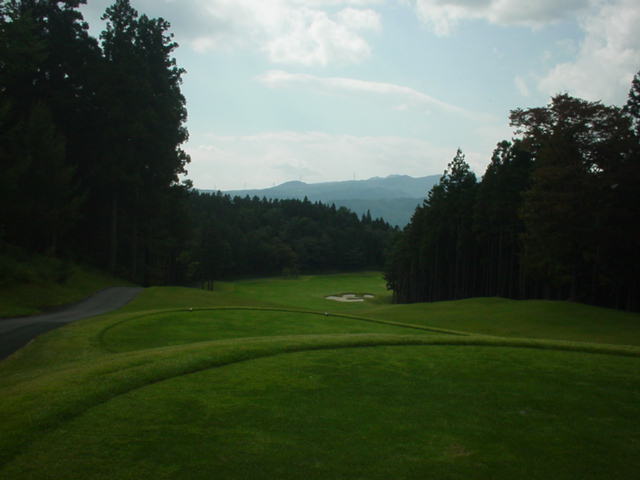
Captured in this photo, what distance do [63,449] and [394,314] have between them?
3243cm

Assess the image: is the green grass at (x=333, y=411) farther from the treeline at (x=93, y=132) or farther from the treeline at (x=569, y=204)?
the treeline at (x=93, y=132)

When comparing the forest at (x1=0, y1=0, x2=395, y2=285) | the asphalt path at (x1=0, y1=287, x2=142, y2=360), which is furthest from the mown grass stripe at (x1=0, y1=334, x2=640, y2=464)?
the forest at (x1=0, y1=0, x2=395, y2=285)

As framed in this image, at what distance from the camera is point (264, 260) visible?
386 ft

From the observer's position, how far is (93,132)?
45469 millimetres

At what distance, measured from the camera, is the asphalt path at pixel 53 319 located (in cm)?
1597

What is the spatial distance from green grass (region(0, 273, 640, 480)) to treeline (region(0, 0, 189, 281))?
1043 inches

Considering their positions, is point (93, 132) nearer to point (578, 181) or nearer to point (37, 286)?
point (37, 286)

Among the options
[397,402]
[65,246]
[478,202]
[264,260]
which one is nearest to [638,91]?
[478,202]

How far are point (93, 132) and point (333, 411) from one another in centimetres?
4582

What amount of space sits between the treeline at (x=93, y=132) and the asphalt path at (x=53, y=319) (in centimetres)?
889

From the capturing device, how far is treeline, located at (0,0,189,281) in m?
35.0

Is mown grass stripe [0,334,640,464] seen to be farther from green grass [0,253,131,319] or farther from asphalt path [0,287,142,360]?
green grass [0,253,131,319]

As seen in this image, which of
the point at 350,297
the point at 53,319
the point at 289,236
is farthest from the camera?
the point at 289,236

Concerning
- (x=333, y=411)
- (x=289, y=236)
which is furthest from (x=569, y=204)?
(x=289, y=236)
